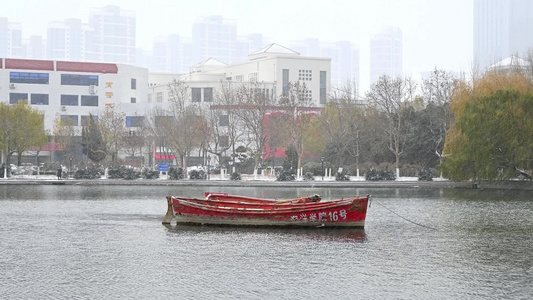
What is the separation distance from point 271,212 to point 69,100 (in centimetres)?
7226

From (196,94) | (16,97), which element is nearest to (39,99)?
(16,97)

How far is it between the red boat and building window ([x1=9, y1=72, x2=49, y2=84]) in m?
68.9

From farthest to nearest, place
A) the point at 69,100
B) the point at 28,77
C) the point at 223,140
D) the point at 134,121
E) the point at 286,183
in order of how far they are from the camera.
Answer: the point at 69,100
the point at 28,77
the point at 134,121
the point at 223,140
the point at 286,183

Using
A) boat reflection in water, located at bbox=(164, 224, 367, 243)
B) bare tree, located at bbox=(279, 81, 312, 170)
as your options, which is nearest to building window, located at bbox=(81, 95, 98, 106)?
bare tree, located at bbox=(279, 81, 312, 170)

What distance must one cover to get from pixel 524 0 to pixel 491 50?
11029 mm

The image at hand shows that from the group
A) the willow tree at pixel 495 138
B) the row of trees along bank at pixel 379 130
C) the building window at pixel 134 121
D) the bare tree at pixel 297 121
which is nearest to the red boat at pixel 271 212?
the willow tree at pixel 495 138

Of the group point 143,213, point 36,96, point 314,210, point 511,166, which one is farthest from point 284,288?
point 36,96

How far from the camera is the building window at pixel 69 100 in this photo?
329 ft

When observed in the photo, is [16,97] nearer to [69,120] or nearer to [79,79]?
[79,79]

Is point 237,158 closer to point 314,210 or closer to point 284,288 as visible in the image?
point 314,210

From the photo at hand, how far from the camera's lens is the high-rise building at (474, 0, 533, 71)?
474 feet

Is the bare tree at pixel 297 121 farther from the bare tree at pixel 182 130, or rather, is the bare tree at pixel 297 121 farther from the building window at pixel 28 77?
the building window at pixel 28 77

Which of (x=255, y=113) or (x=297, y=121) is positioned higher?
(x=255, y=113)

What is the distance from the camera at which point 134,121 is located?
98188 mm
